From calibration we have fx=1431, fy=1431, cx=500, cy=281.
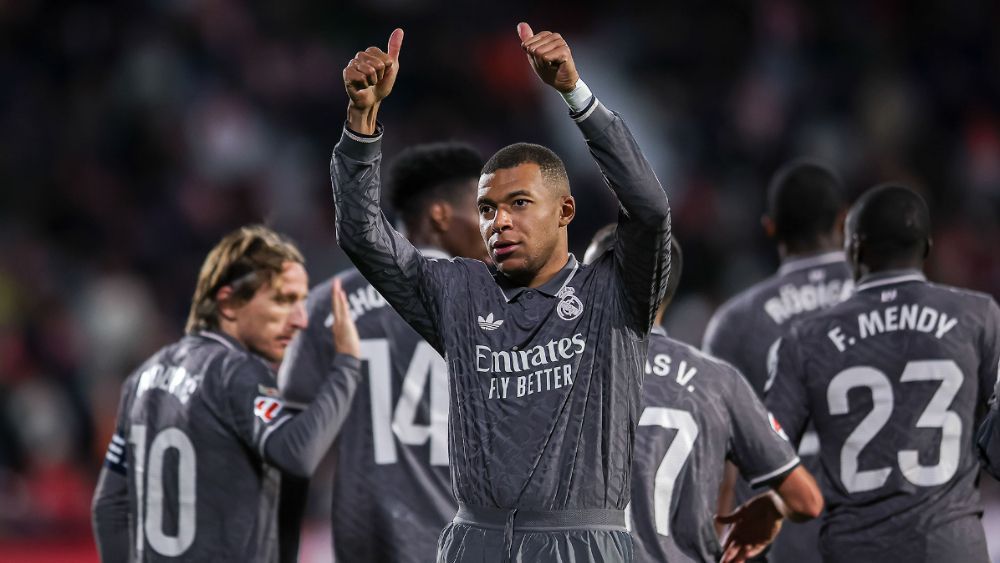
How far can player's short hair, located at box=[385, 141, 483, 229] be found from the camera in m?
5.71

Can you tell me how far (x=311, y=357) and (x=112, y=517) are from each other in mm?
961

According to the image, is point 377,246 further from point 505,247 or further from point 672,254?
point 672,254

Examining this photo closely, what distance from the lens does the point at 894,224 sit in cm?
561

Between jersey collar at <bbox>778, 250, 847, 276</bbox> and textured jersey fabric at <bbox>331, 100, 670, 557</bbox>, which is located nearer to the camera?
textured jersey fabric at <bbox>331, 100, 670, 557</bbox>

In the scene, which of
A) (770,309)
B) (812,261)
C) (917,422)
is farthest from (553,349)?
(812,261)

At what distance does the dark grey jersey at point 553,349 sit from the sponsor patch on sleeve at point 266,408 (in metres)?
1.12

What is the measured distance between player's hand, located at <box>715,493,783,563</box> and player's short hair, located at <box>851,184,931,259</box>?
3.95ft

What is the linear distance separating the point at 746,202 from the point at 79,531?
6.59 metres

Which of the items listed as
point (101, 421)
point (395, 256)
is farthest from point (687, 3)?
point (395, 256)

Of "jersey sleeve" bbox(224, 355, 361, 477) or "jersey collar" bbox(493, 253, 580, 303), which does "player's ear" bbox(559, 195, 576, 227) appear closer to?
"jersey collar" bbox(493, 253, 580, 303)

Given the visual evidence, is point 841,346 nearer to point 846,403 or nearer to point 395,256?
point 846,403

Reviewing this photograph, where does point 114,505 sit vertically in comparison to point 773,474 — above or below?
above

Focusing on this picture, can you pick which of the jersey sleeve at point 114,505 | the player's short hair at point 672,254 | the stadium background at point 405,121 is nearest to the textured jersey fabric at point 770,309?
the player's short hair at point 672,254

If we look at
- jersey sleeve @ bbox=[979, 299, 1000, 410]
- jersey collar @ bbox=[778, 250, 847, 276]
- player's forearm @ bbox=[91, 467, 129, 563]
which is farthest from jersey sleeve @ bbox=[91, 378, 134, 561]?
jersey sleeve @ bbox=[979, 299, 1000, 410]
